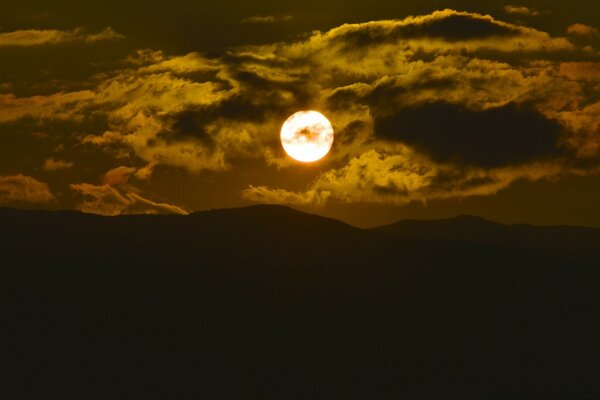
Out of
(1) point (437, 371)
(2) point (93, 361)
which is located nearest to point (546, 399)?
(1) point (437, 371)

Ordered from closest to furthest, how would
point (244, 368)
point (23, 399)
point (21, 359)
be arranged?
1. point (23, 399)
2. point (21, 359)
3. point (244, 368)

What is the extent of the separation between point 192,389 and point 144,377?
7.45m

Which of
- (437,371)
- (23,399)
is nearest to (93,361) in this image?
(23,399)

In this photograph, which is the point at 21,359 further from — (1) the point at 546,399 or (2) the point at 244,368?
(1) the point at 546,399

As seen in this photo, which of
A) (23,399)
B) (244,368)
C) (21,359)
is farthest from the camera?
(244,368)

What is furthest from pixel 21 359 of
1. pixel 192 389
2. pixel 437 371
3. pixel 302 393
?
pixel 437 371

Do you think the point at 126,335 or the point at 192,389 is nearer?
the point at 192,389

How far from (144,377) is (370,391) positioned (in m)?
34.8

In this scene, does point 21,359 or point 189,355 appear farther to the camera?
point 189,355

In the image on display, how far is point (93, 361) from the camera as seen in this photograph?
179 m

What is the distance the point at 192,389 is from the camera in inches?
6890

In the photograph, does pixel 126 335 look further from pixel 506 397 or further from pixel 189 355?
pixel 506 397

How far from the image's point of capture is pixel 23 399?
160750 millimetres

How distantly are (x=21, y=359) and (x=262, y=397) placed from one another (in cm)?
3528
